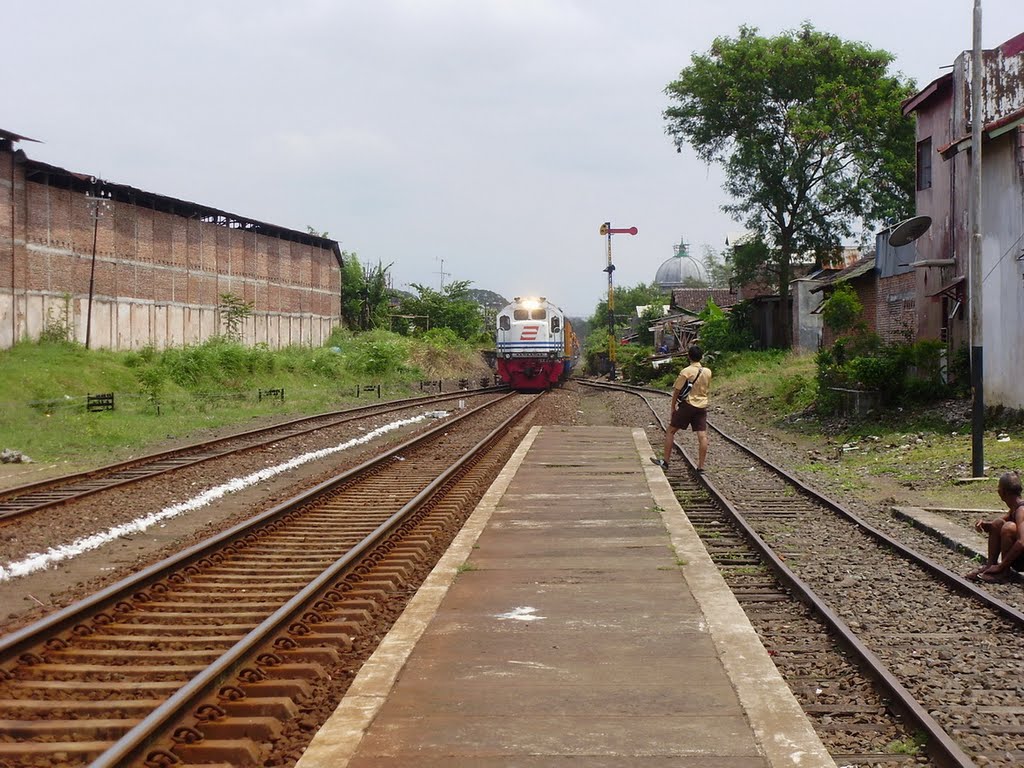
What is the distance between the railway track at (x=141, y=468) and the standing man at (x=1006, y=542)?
920cm

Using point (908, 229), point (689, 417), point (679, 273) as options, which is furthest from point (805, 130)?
point (679, 273)

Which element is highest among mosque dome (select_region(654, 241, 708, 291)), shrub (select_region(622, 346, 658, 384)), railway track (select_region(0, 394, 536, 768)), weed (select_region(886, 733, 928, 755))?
mosque dome (select_region(654, 241, 708, 291))

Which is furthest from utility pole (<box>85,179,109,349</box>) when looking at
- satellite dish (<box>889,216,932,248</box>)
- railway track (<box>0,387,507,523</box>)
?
satellite dish (<box>889,216,932,248</box>)

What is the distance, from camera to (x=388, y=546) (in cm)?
895

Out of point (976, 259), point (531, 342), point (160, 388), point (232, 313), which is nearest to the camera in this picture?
point (976, 259)

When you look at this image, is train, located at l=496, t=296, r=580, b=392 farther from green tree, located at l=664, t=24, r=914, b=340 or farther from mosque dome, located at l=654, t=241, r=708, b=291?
mosque dome, located at l=654, t=241, r=708, b=291

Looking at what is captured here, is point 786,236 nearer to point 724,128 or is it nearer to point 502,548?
point 724,128

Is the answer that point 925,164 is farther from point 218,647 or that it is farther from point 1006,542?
point 218,647

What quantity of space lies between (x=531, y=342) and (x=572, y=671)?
31602 millimetres

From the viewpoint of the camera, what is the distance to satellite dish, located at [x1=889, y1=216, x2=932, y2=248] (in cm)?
2030

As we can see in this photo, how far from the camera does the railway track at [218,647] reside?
4.39 meters

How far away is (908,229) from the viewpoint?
20422 mm

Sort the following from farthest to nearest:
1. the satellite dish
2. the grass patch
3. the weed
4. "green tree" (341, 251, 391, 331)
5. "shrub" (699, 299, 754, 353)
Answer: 1. "green tree" (341, 251, 391, 331)
2. "shrub" (699, 299, 754, 353)
3. the satellite dish
4. the grass patch
5. the weed

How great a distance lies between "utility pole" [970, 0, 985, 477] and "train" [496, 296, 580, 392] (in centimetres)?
2327
